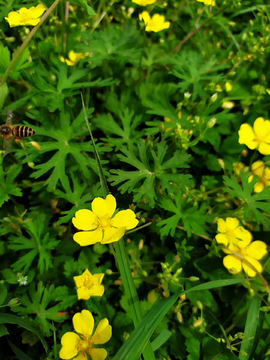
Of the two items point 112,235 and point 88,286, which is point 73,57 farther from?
point 88,286

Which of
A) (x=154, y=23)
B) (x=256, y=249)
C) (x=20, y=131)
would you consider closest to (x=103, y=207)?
(x=20, y=131)

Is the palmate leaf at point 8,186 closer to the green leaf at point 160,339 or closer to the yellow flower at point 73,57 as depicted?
the yellow flower at point 73,57

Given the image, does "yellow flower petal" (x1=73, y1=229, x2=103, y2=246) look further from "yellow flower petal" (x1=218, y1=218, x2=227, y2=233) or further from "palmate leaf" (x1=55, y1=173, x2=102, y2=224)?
"yellow flower petal" (x1=218, y1=218, x2=227, y2=233)

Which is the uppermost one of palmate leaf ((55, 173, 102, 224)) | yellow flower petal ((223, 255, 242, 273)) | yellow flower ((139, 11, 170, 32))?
yellow flower ((139, 11, 170, 32))

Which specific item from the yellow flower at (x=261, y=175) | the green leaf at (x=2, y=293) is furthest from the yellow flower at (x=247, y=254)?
the green leaf at (x=2, y=293)

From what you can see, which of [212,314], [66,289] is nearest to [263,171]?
[212,314]

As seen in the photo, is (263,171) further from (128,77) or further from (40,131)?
(40,131)

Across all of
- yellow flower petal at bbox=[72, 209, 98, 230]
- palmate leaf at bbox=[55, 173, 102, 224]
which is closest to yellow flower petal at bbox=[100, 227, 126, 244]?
yellow flower petal at bbox=[72, 209, 98, 230]
